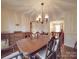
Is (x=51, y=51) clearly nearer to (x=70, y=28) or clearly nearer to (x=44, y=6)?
(x=70, y=28)

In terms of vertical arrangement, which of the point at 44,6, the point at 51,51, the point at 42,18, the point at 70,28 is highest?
the point at 44,6

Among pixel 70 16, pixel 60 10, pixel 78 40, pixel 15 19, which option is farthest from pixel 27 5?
pixel 78 40

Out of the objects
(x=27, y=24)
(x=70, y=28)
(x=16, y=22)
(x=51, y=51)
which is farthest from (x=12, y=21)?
(x=70, y=28)

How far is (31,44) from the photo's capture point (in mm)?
1693

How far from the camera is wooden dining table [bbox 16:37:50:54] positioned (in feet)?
5.47

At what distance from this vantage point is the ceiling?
1723 millimetres

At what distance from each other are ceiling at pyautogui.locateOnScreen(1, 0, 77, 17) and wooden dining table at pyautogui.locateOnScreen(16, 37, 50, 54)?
330 mm

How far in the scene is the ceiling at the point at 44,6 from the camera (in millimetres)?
1723

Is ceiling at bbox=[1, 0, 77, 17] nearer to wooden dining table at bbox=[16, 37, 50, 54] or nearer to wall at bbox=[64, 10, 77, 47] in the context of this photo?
wall at bbox=[64, 10, 77, 47]

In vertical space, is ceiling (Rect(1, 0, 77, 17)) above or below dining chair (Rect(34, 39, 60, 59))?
above

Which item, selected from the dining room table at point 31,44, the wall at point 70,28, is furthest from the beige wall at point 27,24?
the dining room table at point 31,44

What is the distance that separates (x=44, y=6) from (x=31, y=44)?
518 millimetres

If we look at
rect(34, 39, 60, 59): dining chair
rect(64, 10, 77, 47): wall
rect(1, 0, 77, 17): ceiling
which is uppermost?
rect(1, 0, 77, 17): ceiling

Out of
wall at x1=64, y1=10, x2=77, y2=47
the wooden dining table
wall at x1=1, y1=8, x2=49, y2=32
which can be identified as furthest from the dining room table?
wall at x1=64, y1=10, x2=77, y2=47
